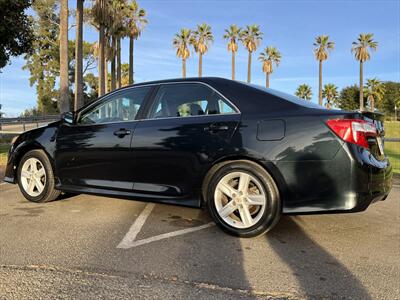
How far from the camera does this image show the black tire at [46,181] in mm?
5289

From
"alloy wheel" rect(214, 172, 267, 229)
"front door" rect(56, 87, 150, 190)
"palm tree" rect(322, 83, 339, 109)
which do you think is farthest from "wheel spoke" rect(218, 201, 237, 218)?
"palm tree" rect(322, 83, 339, 109)

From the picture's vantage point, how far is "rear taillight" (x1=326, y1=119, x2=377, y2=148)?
360cm

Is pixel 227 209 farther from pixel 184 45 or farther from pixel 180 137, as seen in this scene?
pixel 184 45

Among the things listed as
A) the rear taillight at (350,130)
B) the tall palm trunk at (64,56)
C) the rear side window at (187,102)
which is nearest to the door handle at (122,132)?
the rear side window at (187,102)

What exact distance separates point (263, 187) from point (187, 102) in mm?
1302

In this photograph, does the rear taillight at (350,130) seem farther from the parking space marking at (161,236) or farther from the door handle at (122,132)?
the door handle at (122,132)

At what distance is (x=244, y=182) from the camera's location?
3979mm

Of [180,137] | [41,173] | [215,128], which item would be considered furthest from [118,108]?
[41,173]

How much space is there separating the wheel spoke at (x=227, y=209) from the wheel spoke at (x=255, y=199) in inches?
6.8

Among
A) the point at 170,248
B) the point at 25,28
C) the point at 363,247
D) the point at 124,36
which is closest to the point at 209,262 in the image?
the point at 170,248

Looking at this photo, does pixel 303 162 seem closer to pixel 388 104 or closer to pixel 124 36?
pixel 124 36

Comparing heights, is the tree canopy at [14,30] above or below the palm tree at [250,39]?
below

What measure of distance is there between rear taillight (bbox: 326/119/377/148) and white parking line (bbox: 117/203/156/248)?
7.27 feet

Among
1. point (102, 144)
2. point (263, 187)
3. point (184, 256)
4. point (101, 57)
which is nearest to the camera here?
point (184, 256)
